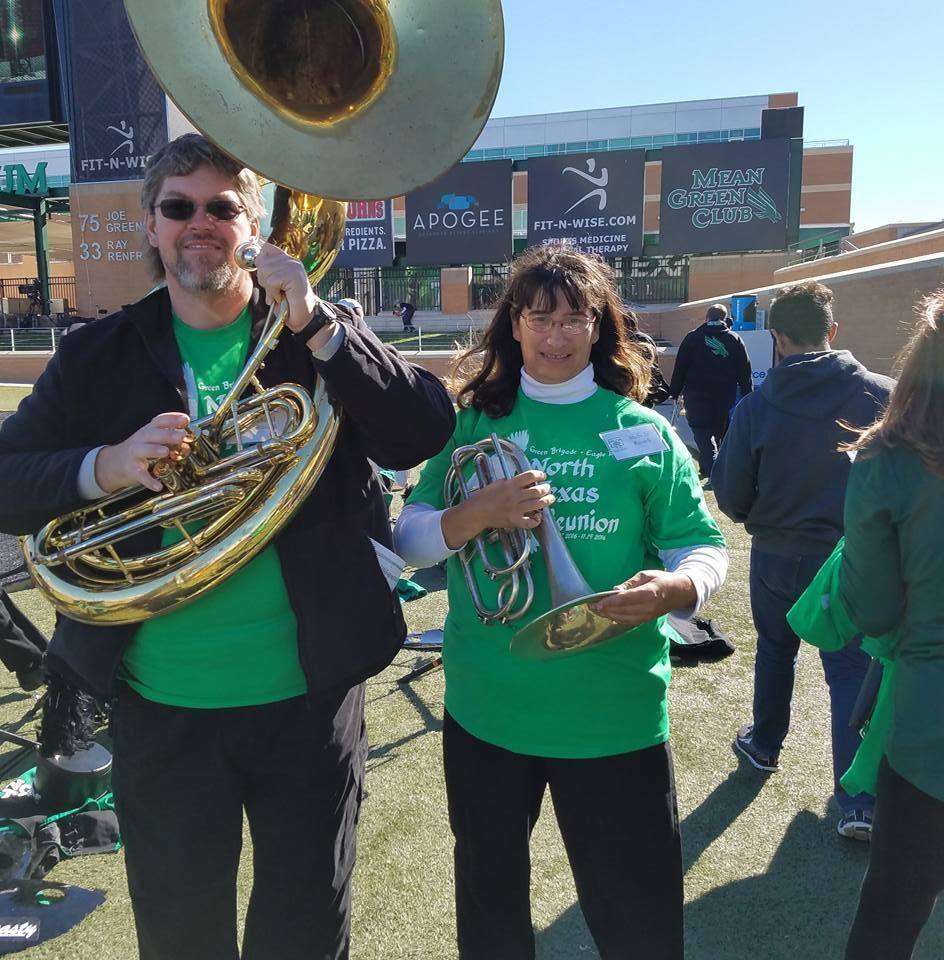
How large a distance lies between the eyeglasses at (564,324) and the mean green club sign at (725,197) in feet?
75.5

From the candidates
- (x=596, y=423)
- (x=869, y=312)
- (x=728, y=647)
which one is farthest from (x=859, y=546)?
(x=869, y=312)

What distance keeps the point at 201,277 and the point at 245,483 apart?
434mm

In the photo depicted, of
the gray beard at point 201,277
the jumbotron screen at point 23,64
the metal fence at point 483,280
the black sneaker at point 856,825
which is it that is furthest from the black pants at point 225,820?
the metal fence at point 483,280

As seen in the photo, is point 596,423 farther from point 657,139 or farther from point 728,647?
point 657,139

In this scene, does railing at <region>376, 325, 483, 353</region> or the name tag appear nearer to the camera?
the name tag

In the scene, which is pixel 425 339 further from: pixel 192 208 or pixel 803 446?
pixel 192 208

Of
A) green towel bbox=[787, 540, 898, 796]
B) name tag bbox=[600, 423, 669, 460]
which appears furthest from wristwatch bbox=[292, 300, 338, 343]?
green towel bbox=[787, 540, 898, 796]

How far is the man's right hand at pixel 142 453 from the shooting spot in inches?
56.4

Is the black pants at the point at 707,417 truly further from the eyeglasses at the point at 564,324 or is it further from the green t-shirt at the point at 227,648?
the green t-shirt at the point at 227,648

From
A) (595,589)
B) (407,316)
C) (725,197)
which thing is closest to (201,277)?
(595,589)

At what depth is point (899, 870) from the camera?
1.51 m

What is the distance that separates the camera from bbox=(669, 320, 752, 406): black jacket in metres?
7.07

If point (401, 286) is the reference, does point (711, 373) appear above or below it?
below

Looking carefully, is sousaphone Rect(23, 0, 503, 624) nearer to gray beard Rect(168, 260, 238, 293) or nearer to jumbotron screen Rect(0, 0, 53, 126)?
gray beard Rect(168, 260, 238, 293)
